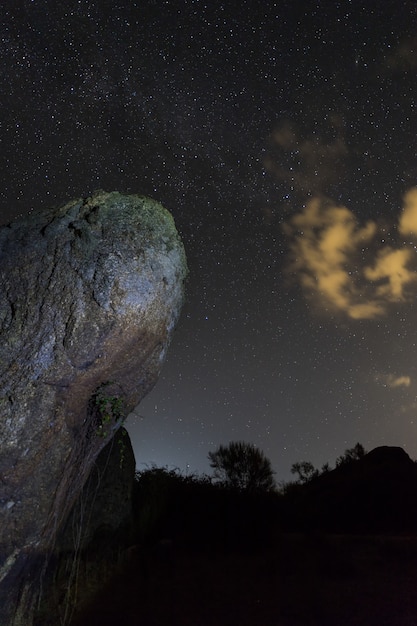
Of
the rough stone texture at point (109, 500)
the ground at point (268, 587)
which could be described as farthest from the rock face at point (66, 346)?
the ground at point (268, 587)

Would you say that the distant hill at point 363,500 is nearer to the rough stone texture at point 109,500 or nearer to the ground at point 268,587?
the ground at point 268,587

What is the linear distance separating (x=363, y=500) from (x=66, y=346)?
49.0 ft

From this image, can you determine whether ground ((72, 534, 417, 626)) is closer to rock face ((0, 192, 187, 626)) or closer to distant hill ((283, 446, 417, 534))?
rock face ((0, 192, 187, 626))

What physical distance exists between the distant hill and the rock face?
10.6m

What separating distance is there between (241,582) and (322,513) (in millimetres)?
7385

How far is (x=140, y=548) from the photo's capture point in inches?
388

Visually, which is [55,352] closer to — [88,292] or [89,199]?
[88,292]

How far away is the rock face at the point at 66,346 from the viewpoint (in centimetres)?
464

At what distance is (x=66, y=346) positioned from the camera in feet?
15.6

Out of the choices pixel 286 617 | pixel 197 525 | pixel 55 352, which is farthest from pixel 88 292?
pixel 197 525

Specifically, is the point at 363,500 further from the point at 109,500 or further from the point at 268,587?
the point at 109,500

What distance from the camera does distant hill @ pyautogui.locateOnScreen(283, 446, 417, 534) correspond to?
14.8 m

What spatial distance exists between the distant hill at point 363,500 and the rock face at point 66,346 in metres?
10.6

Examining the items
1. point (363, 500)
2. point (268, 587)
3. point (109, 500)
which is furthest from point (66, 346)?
point (363, 500)
